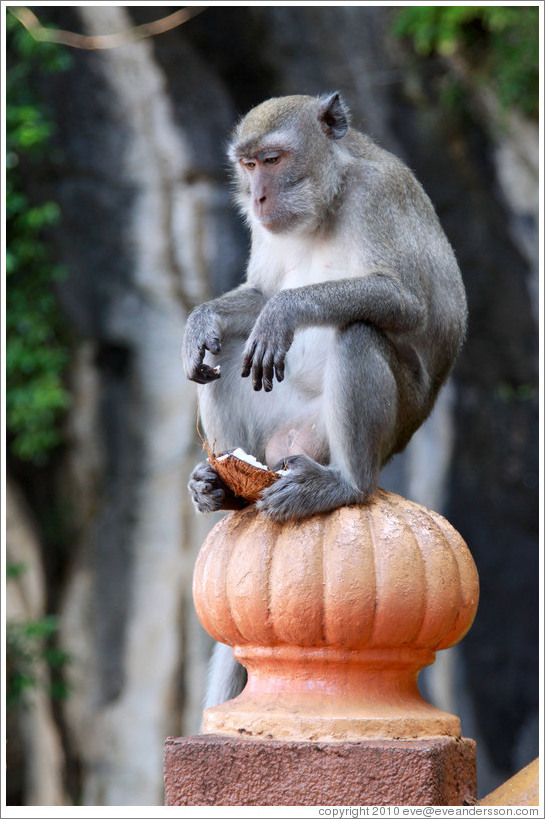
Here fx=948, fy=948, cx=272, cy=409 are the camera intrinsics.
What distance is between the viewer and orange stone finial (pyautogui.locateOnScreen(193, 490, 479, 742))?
2.18m

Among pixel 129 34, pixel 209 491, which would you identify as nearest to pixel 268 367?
pixel 209 491

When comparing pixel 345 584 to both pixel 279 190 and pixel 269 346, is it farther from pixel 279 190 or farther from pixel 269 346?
pixel 279 190

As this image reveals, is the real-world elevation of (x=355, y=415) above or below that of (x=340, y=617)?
above

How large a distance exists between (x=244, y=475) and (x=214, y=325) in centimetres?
66

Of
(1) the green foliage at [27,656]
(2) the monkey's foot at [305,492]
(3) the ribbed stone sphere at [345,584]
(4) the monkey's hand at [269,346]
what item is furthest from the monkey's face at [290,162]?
(1) the green foliage at [27,656]

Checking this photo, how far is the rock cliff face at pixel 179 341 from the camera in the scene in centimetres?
740

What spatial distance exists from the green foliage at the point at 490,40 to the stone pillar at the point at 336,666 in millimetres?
5587

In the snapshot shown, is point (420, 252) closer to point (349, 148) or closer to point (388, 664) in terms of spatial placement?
point (349, 148)

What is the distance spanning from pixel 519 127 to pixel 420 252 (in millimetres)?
4621

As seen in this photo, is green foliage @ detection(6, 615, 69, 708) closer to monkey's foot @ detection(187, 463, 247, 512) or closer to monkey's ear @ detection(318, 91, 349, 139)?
monkey's foot @ detection(187, 463, 247, 512)

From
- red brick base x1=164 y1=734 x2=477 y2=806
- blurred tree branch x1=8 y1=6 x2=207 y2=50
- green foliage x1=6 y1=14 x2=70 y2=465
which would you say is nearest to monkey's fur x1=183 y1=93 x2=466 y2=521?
red brick base x1=164 y1=734 x2=477 y2=806

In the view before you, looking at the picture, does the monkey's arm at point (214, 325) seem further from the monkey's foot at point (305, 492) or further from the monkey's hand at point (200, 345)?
the monkey's foot at point (305, 492)

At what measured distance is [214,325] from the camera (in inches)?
121

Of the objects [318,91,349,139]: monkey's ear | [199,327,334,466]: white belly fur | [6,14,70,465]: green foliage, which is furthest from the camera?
[6,14,70,465]: green foliage
